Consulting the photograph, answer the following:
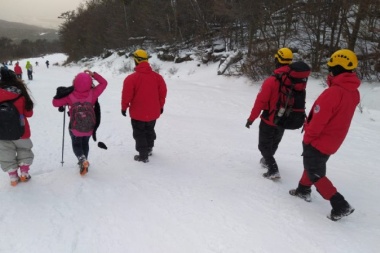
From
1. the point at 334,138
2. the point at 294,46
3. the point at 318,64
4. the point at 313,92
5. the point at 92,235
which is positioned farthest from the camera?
the point at 294,46

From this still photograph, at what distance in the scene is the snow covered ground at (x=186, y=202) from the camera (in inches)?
118

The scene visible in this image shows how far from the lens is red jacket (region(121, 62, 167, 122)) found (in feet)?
14.7

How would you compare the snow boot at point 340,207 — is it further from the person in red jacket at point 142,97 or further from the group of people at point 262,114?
the person in red jacket at point 142,97

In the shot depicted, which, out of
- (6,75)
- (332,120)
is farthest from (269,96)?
(6,75)

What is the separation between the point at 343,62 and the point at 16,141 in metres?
4.02

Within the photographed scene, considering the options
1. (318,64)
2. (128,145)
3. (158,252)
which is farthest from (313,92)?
(158,252)

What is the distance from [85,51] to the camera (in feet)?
136

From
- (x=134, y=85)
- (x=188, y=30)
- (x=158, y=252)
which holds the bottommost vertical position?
(x=158, y=252)

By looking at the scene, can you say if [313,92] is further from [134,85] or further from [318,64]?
[134,85]

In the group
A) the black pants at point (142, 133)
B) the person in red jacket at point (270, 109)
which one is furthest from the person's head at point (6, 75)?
the person in red jacket at point (270, 109)

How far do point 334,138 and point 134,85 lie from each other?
2.80 meters

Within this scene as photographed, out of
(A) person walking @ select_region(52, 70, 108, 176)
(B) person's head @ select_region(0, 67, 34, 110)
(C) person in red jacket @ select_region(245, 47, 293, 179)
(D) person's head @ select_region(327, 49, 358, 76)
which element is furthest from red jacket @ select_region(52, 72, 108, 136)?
(D) person's head @ select_region(327, 49, 358, 76)

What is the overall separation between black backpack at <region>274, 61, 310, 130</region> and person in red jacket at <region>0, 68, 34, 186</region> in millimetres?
3226

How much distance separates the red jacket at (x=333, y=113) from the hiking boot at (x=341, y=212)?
0.63 metres
